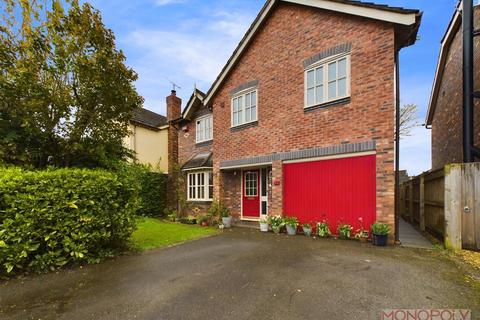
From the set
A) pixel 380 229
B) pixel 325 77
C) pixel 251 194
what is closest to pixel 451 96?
pixel 325 77

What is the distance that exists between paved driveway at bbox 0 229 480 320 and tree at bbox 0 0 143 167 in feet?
10.3

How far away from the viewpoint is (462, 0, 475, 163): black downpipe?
694 centimetres

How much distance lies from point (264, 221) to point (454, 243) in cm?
539

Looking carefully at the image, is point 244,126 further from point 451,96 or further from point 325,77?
point 451,96

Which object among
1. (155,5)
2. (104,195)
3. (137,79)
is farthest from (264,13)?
(104,195)

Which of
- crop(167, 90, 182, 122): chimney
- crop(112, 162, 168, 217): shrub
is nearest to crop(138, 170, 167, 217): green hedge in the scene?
crop(112, 162, 168, 217): shrub

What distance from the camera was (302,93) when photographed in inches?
350

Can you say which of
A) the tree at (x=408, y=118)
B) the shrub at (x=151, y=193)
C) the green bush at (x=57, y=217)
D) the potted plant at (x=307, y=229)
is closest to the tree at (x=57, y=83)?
the green bush at (x=57, y=217)

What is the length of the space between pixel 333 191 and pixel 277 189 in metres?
2.06

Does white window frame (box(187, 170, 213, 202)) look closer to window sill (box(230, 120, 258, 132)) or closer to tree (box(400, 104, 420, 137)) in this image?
window sill (box(230, 120, 258, 132))

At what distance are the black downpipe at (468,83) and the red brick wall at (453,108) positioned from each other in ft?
Answer: 6.67

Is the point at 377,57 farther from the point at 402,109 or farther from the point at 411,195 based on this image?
the point at 402,109

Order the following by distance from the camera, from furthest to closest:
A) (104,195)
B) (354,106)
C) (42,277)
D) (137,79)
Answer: (354,106)
(137,79)
(104,195)
(42,277)

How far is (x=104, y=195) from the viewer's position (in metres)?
5.82
